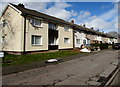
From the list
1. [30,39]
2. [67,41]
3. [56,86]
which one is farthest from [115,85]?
[67,41]

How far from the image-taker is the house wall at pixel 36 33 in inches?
563

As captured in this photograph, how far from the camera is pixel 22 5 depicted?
18625mm

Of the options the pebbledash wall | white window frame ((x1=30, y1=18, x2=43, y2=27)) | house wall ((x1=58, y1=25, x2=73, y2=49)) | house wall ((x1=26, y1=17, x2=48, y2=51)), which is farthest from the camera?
house wall ((x1=58, y1=25, x2=73, y2=49))

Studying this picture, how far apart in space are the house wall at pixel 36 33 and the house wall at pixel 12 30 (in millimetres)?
1064

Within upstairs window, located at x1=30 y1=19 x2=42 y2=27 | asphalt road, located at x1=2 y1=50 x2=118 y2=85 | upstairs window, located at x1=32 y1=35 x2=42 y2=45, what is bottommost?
asphalt road, located at x1=2 y1=50 x2=118 y2=85

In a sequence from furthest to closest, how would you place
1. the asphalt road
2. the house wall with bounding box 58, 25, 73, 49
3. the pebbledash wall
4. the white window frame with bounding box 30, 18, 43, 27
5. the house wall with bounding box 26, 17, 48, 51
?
the house wall with bounding box 58, 25, 73, 49, the white window frame with bounding box 30, 18, 43, 27, the house wall with bounding box 26, 17, 48, 51, the pebbledash wall, the asphalt road

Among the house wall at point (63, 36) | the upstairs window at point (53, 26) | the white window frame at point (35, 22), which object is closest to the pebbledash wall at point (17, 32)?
the white window frame at point (35, 22)

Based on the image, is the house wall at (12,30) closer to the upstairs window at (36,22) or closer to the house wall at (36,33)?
the house wall at (36,33)

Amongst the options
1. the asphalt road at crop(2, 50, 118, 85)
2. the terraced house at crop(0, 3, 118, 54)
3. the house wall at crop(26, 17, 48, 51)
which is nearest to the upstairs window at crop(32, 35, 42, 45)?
A: the terraced house at crop(0, 3, 118, 54)

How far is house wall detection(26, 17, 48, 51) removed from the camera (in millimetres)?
14291

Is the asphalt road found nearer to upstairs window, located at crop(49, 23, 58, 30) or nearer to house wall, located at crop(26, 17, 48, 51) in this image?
house wall, located at crop(26, 17, 48, 51)

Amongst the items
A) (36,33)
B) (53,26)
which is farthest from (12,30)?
(53,26)

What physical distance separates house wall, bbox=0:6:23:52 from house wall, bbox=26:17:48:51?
3.49 ft

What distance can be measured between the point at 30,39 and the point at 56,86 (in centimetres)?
1126
